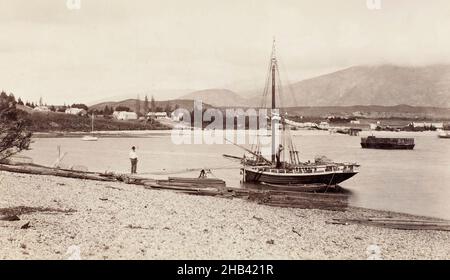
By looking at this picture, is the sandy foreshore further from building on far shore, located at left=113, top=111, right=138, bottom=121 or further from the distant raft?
building on far shore, located at left=113, top=111, right=138, bottom=121

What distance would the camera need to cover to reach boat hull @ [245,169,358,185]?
36000 millimetres

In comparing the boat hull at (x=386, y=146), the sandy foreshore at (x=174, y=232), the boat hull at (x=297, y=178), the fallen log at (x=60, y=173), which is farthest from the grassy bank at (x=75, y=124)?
the sandy foreshore at (x=174, y=232)

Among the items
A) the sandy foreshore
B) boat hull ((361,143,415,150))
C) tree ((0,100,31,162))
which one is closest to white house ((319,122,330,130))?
boat hull ((361,143,415,150))

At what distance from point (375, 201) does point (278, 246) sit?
20550mm

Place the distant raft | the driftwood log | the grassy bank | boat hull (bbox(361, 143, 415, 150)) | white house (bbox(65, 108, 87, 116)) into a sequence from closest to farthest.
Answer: the driftwood log, boat hull (bbox(361, 143, 415, 150)), the distant raft, the grassy bank, white house (bbox(65, 108, 87, 116))

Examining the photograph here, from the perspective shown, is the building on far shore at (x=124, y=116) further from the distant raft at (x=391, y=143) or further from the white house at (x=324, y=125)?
the distant raft at (x=391, y=143)

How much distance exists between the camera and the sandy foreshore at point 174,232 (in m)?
11.5

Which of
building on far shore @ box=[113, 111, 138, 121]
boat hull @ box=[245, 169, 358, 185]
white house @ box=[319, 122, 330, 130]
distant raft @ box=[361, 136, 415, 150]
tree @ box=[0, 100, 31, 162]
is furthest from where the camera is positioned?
white house @ box=[319, 122, 330, 130]

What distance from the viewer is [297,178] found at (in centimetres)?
3597

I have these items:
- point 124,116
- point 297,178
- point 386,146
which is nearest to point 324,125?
point 124,116

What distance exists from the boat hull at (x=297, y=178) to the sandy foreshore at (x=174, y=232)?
1523 centimetres

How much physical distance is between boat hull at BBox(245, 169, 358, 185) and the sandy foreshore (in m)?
15.2

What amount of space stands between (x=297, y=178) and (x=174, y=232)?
2365 centimetres

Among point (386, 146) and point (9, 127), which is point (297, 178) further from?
point (386, 146)
